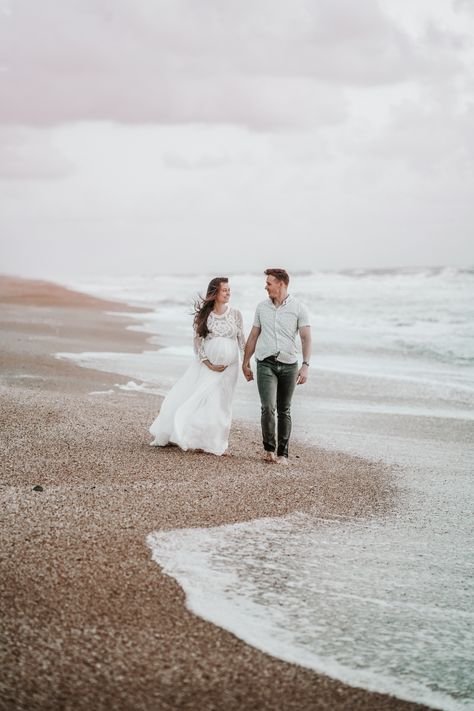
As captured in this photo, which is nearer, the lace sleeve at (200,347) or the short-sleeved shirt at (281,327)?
the short-sleeved shirt at (281,327)

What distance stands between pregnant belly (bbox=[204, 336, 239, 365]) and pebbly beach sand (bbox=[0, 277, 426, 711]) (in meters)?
1.04

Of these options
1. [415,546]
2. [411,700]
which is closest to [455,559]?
[415,546]

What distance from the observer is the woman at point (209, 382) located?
8219 mm

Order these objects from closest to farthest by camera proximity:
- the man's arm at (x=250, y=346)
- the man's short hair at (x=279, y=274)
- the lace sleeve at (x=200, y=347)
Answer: the man's short hair at (x=279, y=274) < the man's arm at (x=250, y=346) < the lace sleeve at (x=200, y=347)

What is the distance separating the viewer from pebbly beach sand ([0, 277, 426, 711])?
3367mm

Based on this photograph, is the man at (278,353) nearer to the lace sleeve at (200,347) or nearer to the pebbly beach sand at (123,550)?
the pebbly beach sand at (123,550)

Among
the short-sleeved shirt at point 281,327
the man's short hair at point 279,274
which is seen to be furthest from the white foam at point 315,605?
the man's short hair at point 279,274

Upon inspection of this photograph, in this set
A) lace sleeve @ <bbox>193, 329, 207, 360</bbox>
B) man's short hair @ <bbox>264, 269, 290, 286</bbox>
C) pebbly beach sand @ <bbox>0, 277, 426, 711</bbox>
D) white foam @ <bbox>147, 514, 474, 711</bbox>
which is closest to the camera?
pebbly beach sand @ <bbox>0, 277, 426, 711</bbox>

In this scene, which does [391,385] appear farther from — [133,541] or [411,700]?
[411,700]

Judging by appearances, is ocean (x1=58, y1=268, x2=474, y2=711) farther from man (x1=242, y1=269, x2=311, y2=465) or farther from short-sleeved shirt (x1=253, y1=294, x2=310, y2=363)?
short-sleeved shirt (x1=253, y1=294, x2=310, y2=363)

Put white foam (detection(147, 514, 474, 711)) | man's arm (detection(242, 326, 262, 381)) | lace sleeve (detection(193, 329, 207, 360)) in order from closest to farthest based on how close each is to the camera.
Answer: white foam (detection(147, 514, 474, 711))
man's arm (detection(242, 326, 262, 381))
lace sleeve (detection(193, 329, 207, 360))

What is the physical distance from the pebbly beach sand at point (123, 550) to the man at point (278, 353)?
0.36m

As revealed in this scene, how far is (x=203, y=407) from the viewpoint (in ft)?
27.5

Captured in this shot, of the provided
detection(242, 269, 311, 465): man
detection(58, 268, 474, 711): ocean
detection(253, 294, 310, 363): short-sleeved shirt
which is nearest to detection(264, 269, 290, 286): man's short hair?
detection(242, 269, 311, 465): man
